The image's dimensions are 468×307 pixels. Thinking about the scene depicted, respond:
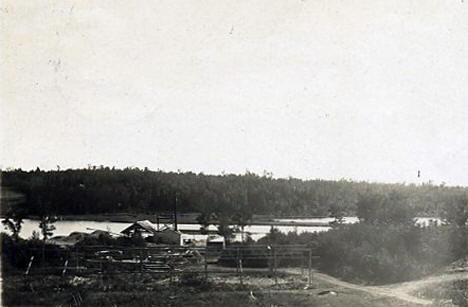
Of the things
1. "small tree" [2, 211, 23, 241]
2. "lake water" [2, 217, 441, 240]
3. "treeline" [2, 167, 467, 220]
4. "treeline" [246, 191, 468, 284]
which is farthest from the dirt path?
"treeline" [2, 167, 467, 220]

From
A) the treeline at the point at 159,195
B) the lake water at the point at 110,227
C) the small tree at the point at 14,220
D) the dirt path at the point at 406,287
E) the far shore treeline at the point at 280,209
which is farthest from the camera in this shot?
the treeline at the point at 159,195

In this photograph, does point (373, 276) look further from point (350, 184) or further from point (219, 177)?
point (350, 184)

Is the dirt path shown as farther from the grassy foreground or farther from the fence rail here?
the fence rail

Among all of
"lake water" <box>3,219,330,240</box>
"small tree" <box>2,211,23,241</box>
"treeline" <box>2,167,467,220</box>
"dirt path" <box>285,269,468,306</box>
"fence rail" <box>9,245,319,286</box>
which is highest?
"treeline" <box>2,167,467,220</box>

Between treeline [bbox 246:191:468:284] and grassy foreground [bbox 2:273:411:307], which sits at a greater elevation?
treeline [bbox 246:191:468:284]

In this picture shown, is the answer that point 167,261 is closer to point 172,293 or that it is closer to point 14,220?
point 172,293

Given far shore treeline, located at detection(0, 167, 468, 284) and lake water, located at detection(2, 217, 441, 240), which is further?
lake water, located at detection(2, 217, 441, 240)

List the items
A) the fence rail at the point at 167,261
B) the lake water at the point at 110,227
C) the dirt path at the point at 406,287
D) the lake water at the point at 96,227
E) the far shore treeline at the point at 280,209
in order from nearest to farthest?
the dirt path at the point at 406,287, the fence rail at the point at 167,261, the far shore treeline at the point at 280,209, the lake water at the point at 110,227, the lake water at the point at 96,227

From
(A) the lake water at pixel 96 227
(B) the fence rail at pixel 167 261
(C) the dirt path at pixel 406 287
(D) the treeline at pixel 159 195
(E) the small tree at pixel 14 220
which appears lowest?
(C) the dirt path at pixel 406 287

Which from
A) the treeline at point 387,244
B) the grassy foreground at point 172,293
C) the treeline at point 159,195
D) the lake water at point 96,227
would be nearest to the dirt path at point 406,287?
the grassy foreground at point 172,293

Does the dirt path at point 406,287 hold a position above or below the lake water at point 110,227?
below

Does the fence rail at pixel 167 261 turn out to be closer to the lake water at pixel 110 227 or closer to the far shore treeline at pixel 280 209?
the far shore treeline at pixel 280 209

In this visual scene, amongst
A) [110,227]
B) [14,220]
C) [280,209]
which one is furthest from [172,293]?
[280,209]
